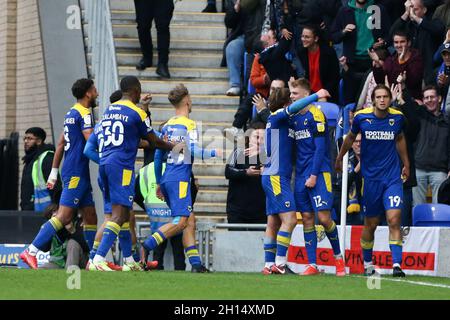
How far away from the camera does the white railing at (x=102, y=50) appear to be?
70.4ft

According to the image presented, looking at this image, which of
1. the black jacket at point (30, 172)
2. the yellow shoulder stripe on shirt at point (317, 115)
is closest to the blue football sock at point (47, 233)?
the yellow shoulder stripe on shirt at point (317, 115)

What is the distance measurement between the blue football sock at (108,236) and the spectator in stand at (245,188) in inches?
134

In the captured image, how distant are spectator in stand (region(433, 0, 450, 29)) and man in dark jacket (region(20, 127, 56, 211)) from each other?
631cm

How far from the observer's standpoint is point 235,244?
19.2m

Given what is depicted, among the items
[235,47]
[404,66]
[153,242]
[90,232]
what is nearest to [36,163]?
[235,47]

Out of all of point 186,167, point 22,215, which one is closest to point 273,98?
point 186,167

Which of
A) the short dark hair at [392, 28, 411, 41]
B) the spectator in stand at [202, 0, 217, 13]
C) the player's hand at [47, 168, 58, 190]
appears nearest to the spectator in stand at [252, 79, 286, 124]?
the short dark hair at [392, 28, 411, 41]

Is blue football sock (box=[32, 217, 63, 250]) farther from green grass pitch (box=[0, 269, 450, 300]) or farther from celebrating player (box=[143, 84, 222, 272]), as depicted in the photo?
celebrating player (box=[143, 84, 222, 272])

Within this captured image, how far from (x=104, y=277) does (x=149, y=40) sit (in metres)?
9.04

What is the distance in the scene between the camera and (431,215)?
60.5 feet

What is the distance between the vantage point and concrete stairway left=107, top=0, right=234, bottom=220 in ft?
72.1

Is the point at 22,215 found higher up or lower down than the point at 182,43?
lower down

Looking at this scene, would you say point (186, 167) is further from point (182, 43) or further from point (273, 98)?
point (182, 43)

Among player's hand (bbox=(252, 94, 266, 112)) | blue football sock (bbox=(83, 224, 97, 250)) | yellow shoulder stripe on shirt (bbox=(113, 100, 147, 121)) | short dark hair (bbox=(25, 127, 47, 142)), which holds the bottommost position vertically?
blue football sock (bbox=(83, 224, 97, 250))
